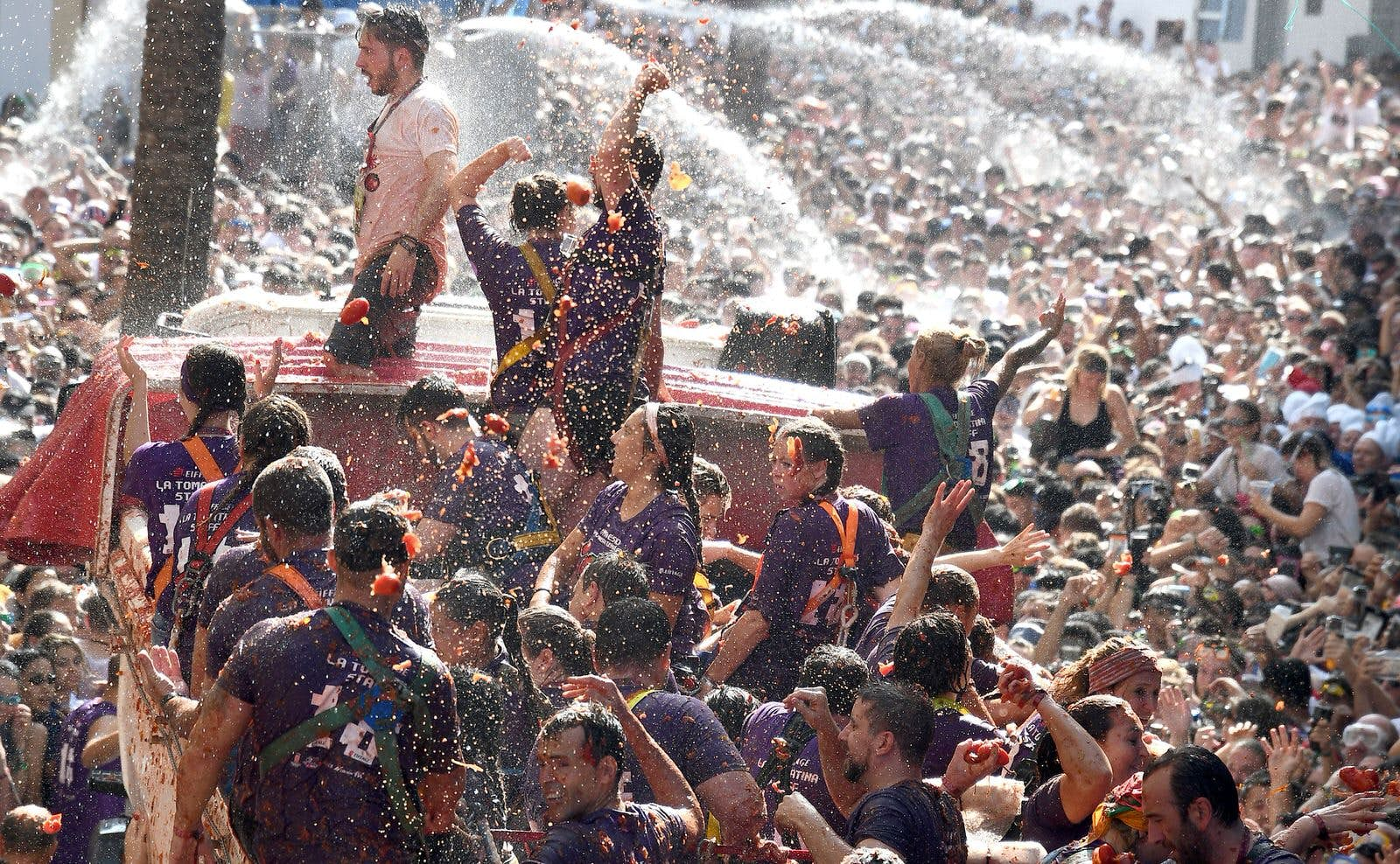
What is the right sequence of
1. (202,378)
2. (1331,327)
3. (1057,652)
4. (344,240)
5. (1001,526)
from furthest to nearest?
(344,240)
(1331,327)
(1001,526)
(1057,652)
(202,378)

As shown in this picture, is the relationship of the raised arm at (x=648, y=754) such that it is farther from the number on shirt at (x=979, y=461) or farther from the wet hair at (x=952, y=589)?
the number on shirt at (x=979, y=461)

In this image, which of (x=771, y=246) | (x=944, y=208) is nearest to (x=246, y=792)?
(x=771, y=246)

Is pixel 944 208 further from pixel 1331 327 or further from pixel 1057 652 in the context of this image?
pixel 1057 652

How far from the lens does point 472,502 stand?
21.7 ft

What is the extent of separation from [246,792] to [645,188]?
3215 millimetres

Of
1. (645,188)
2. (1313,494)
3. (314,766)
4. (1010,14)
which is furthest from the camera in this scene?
(1010,14)

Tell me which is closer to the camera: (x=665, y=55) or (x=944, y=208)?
(x=944, y=208)

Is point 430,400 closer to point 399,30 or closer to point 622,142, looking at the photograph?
point 622,142

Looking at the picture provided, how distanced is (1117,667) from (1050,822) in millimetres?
747

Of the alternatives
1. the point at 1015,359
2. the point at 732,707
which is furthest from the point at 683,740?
the point at 1015,359

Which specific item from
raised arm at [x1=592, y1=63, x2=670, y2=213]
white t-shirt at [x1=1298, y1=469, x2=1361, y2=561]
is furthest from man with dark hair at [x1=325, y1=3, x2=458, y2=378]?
white t-shirt at [x1=1298, y1=469, x2=1361, y2=561]

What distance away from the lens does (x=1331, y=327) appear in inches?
541

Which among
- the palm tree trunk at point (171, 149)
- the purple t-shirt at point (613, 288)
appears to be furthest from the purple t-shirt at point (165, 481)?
the palm tree trunk at point (171, 149)

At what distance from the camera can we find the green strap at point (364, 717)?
4.29m
